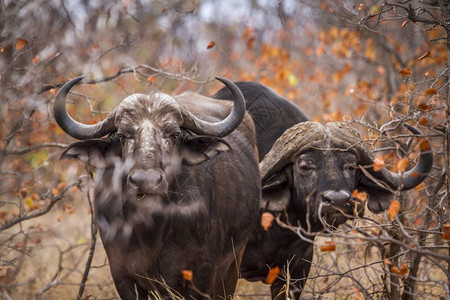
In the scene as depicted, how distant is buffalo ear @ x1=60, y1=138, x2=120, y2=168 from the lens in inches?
171

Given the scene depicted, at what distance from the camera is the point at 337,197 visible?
189 inches

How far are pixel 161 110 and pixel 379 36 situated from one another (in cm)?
562

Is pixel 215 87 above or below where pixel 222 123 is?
below

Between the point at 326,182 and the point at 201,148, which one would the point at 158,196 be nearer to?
the point at 201,148

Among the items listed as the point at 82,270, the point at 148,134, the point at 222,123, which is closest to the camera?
the point at 148,134

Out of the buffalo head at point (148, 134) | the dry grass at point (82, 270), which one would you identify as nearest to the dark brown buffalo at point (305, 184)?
the dry grass at point (82, 270)

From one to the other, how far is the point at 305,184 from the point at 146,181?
75.7 inches

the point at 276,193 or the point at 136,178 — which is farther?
the point at 276,193

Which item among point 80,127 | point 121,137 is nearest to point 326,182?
point 121,137

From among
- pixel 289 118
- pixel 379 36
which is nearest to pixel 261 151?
pixel 289 118

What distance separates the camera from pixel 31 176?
667 centimetres

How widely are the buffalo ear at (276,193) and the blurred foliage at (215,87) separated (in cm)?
62

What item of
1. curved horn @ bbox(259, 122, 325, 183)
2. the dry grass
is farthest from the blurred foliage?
curved horn @ bbox(259, 122, 325, 183)

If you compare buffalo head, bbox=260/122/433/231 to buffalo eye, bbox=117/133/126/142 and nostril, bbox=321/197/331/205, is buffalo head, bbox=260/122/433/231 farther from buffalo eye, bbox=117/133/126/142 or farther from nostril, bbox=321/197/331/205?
buffalo eye, bbox=117/133/126/142
